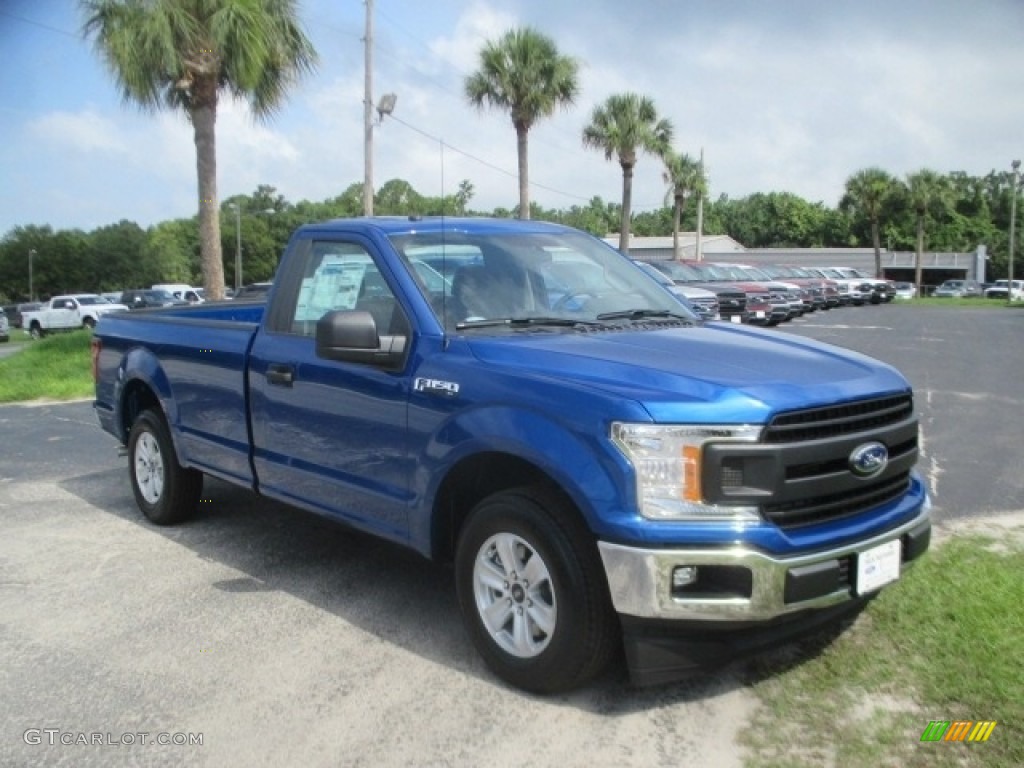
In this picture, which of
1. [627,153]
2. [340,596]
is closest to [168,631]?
[340,596]

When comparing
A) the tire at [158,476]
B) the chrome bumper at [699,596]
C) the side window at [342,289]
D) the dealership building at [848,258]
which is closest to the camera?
the chrome bumper at [699,596]

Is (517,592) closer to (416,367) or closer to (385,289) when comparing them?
(416,367)

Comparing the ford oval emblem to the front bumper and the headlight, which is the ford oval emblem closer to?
the front bumper

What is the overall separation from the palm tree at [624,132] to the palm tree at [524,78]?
7.19 metres

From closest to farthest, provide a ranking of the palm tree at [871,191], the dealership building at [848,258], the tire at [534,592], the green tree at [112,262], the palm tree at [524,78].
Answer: the tire at [534,592]
the palm tree at [524,78]
the palm tree at [871,191]
the dealership building at [848,258]
the green tree at [112,262]

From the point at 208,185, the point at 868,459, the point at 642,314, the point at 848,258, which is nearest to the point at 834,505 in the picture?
the point at 868,459

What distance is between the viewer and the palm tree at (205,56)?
15562mm

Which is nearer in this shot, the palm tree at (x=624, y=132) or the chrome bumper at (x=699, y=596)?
the chrome bumper at (x=699, y=596)

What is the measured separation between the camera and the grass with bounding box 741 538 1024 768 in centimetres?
322

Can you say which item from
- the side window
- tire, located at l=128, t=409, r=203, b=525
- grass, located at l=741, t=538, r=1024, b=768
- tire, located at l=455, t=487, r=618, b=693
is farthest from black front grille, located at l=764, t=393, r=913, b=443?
tire, located at l=128, t=409, r=203, b=525

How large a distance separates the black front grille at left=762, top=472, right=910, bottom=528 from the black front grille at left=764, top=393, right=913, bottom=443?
22cm

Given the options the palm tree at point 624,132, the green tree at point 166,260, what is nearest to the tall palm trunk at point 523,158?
the palm tree at point 624,132

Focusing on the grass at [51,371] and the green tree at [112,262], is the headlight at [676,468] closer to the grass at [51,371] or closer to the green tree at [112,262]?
the grass at [51,371]

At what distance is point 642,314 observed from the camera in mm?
4625
